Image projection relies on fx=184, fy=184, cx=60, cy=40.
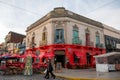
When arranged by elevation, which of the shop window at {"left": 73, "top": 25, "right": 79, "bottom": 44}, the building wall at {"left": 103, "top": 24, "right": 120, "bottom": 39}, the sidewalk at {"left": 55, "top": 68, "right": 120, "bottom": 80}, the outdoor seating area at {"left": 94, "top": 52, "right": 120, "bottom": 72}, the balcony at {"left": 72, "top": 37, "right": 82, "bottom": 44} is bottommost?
the sidewalk at {"left": 55, "top": 68, "right": 120, "bottom": 80}

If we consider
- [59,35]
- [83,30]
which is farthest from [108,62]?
[83,30]

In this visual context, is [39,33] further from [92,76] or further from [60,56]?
[92,76]

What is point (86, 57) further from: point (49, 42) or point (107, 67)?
point (107, 67)

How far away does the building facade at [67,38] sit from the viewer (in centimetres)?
2856

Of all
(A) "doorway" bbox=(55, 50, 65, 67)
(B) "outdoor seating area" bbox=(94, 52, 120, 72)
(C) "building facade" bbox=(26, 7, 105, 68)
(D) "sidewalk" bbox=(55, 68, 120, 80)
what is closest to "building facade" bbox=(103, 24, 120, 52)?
(C) "building facade" bbox=(26, 7, 105, 68)

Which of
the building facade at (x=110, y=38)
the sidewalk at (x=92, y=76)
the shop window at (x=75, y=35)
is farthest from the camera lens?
the building facade at (x=110, y=38)

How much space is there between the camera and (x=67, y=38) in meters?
28.9

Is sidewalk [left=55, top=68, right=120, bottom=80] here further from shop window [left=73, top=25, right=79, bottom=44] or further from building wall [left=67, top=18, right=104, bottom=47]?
shop window [left=73, top=25, right=79, bottom=44]

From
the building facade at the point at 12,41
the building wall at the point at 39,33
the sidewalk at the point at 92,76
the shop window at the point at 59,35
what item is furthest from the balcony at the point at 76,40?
the building facade at the point at 12,41

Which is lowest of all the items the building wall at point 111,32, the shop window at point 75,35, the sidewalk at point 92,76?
the sidewalk at point 92,76

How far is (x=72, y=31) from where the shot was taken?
29781 millimetres

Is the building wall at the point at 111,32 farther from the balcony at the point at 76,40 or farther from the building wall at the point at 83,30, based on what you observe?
the balcony at the point at 76,40

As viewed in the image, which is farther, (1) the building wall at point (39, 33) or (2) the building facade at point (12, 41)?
(2) the building facade at point (12, 41)

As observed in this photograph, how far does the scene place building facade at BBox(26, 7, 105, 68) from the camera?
28562 mm
